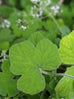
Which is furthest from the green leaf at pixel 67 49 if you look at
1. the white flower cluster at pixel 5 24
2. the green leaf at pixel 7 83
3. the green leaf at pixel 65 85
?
the white flower cluster at pixel 5 24

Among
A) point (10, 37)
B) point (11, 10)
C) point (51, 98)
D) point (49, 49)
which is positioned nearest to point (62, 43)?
point (49, 49)

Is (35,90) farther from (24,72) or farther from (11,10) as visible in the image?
(11,10)

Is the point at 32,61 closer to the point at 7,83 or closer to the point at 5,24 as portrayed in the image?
the point at 7,83

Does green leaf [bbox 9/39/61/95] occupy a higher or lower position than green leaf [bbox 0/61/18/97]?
higher

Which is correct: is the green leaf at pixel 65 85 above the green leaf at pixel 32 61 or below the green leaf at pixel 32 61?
below

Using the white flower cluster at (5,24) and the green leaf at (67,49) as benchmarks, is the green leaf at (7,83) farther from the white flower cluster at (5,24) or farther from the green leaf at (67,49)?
the white flower cluster at (5,24)

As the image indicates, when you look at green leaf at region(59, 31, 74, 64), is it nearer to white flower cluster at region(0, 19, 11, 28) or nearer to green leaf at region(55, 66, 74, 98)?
green leaf at region(55, 66, 74, 98)

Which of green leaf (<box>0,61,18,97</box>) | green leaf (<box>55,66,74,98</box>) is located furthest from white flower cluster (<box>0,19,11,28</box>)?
green leaf (<box>55,66,74,98</box>)
